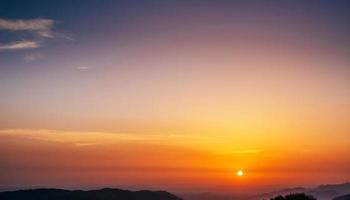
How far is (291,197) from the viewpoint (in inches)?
4660

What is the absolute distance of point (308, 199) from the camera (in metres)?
117

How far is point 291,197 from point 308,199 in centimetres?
416
